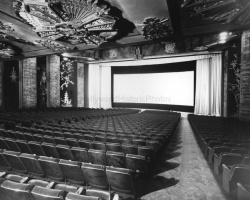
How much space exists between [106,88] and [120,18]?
1160cm

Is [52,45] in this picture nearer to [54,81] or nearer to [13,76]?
[54,81]

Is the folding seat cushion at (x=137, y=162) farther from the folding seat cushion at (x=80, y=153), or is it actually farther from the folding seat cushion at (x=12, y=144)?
the folding seat cushion at (x=12, y=144)

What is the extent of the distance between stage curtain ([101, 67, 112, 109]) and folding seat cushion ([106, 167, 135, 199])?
15.8 m

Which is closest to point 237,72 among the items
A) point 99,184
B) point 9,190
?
point 99,184

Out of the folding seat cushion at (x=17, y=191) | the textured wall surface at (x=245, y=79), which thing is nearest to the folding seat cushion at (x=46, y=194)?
the folding seat cushion at (x=17, y=191)

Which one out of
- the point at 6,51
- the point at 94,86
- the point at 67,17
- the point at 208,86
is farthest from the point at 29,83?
the point at 208,86

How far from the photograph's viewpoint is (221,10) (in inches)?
222

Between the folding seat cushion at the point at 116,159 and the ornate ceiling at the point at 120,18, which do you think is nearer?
the folding seat cushion at the point at 116,159

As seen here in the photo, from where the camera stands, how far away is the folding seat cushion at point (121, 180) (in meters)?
2.06

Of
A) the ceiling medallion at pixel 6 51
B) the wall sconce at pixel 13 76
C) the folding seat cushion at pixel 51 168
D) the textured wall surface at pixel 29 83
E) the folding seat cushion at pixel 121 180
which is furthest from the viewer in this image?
the textured wall surface at pixel 29 83

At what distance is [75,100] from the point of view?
53.0 feet

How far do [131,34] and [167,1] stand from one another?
3535 millimetres

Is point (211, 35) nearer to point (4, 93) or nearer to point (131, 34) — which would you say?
point (131, 34)

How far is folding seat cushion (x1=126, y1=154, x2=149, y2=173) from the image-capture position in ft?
8.68
